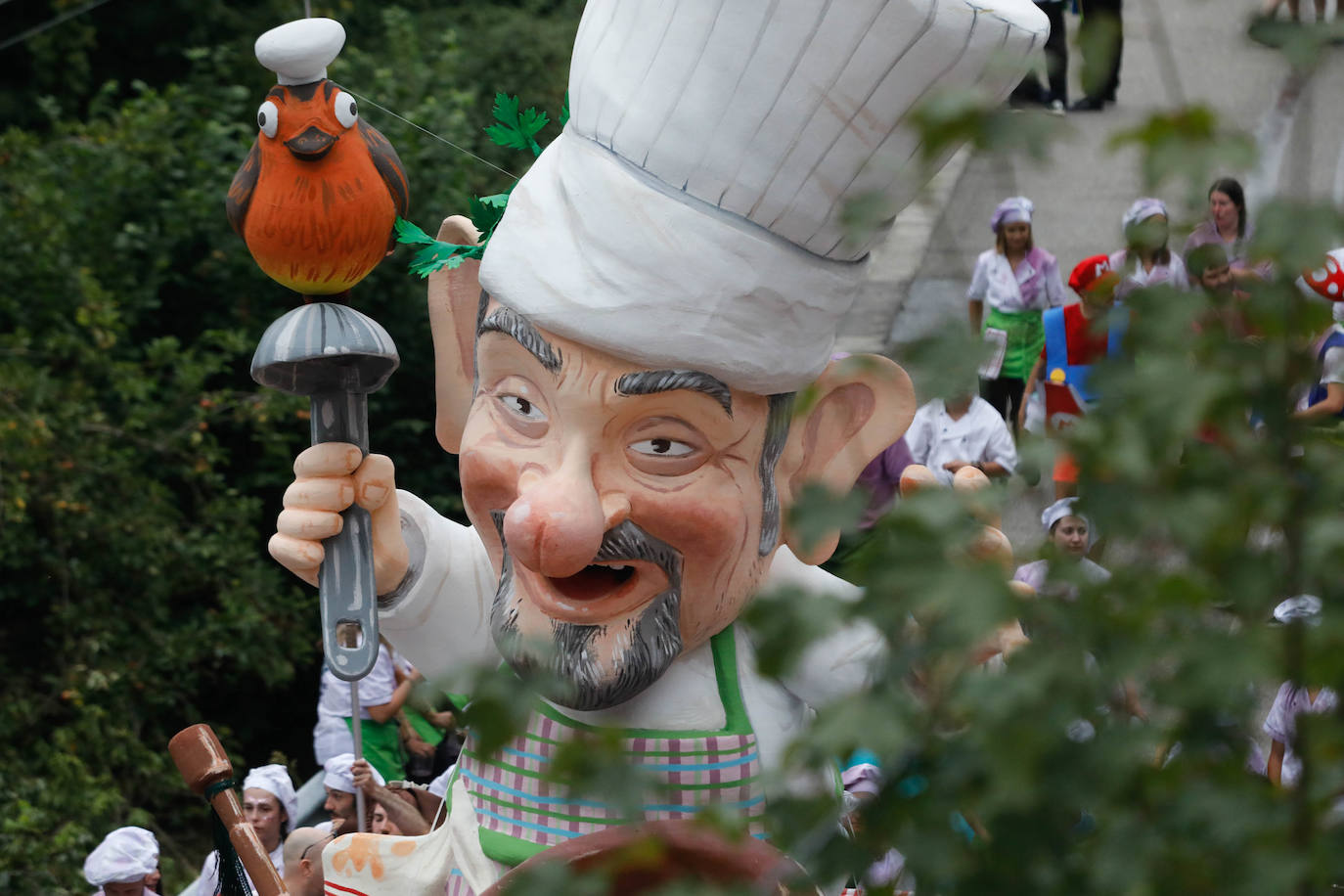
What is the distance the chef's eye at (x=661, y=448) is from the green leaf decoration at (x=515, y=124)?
700 mm

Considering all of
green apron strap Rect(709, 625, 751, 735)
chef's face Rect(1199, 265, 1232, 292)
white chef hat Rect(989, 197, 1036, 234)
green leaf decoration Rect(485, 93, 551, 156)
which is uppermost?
chef's face Rect(1199, 265, 1232, 292)

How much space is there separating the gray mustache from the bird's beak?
794 millimetres

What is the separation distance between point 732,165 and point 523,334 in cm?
48

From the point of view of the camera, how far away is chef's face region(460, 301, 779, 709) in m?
3.00

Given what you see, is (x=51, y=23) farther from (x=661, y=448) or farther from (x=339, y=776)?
(x=661, y=448)

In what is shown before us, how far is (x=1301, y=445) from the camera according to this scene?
4.46 ft

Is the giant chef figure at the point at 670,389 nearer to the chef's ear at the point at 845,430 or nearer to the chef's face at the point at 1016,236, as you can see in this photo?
the chef's ear at the point at 845,430

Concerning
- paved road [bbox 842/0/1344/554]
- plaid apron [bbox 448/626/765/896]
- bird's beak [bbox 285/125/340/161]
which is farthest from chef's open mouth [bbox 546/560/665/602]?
paved road [bbox 842/0/1344/554]

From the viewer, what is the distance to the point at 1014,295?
22.7 ft

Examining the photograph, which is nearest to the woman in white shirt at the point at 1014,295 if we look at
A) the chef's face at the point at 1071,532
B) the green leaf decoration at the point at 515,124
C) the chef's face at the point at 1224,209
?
the chef's face at the point at 1224,209

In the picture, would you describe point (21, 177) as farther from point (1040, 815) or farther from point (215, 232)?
point (1040, 815)

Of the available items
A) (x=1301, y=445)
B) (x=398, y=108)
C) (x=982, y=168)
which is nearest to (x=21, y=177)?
(x=398, y=108)

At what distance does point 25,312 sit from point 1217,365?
7084 mm

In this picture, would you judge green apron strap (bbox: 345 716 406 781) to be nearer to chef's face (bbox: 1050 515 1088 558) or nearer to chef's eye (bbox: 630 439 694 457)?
chef's face (bbox: 1050 515 1088 558)
